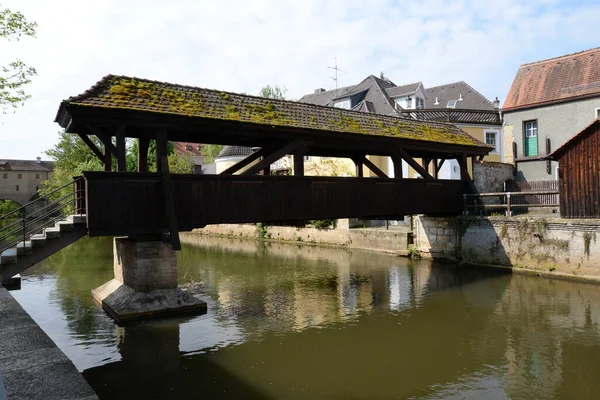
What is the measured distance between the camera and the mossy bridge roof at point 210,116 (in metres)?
9.94

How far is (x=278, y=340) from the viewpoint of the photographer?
933cm

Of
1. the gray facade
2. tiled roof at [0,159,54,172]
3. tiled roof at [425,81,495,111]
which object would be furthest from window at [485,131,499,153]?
tiled roof at [0,159,54,172]

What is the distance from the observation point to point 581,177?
48.7ft

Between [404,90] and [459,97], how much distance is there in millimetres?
3784

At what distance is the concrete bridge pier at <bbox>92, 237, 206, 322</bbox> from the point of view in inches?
428

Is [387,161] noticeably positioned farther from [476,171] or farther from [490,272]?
[490,272]

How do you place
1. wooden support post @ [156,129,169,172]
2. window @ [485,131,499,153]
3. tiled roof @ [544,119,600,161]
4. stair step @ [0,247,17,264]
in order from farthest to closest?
window @ [485,131,499,153]
tiled roof @ [544,119,600,161]
wooden support post @ [156,129,169,172]
stair step @ [0,247,17,264]

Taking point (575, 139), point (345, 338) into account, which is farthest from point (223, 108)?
point (575, 139)

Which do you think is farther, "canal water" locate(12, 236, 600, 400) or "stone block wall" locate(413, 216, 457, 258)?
"stone block wall" locate(413, 216, 457, 258)

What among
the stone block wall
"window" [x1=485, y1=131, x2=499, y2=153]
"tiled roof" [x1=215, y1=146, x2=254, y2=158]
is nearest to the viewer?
the stone block wall

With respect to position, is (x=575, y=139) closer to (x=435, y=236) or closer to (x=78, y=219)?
(x=435, y=236)

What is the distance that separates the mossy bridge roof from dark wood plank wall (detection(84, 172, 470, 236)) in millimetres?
1164

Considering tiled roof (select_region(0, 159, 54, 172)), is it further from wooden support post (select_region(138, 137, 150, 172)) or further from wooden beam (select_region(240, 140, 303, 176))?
wooden beam (select_region(240, 140, 303, 176))

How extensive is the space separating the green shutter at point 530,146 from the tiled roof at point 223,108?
8032 millimetres
